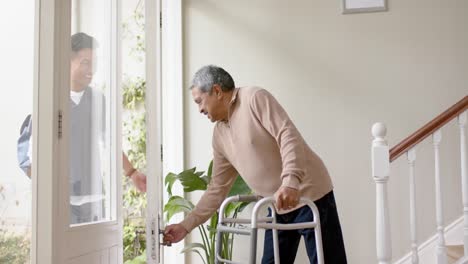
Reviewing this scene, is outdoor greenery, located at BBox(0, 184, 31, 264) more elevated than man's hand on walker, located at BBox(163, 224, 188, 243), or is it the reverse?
outdoor greenery, located at BBox(0, 184, 31, 264)

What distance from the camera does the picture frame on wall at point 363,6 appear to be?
144 inches

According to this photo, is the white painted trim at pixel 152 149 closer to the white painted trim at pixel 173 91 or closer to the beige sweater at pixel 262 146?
the beige sweater at pixel 262 146

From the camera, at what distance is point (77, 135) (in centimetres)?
199

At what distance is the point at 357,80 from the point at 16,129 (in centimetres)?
250

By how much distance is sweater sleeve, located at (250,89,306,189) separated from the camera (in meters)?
1.99

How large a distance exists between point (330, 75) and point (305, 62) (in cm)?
20

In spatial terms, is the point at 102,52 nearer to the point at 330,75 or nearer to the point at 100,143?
the point at 100,143

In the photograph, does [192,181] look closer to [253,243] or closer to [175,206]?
[175,206]

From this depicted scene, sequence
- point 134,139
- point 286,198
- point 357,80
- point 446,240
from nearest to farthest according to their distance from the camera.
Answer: point 286,198 < point 134,139 < point 446,240 < point 357,80

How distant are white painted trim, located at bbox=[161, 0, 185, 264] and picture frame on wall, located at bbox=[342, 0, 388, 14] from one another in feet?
4.00

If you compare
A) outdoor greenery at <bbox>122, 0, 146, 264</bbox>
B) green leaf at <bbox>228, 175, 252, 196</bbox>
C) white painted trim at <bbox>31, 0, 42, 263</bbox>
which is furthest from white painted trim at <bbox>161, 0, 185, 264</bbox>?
white painted trim at <bbox>31, 0, 42, 263</bbox>

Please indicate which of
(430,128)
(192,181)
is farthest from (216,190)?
(430,128)

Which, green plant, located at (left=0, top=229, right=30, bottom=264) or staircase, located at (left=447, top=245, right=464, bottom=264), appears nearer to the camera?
green plant, located at (left=0, top=229, right=30, bottom=264)

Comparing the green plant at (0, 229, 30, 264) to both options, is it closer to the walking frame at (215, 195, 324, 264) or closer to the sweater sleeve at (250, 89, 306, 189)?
the walking frame at (215, 195, 324, 264)
